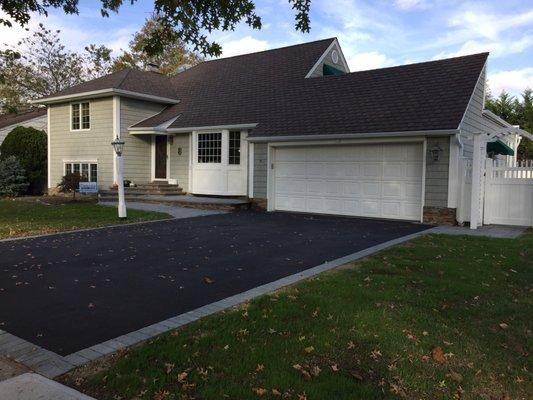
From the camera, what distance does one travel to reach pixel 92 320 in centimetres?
484

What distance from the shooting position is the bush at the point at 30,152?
2238 cm

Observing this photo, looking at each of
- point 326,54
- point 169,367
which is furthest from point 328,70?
point 169,367

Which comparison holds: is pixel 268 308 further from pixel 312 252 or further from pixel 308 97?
pixel 308 97

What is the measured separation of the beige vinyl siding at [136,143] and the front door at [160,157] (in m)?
0.30

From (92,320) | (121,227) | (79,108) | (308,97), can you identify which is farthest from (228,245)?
(79,108)

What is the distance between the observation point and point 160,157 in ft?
67.4

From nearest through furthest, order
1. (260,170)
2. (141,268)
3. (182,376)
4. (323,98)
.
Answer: (182,376)
(141,268)
(260,170)
(323,98)

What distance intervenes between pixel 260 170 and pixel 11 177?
11.8m

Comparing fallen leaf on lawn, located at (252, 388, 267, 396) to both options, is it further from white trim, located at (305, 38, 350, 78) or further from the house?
white trim, located at (305, 38, 350, 78)

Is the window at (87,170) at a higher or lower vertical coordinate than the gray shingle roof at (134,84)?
lower

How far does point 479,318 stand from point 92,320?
4.00 metres

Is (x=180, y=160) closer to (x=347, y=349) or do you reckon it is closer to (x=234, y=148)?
(x=234, y=148)

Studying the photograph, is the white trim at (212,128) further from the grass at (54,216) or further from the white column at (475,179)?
the white column at (475,179)

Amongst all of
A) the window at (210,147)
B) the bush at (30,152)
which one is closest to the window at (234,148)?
the window at (210,147)
